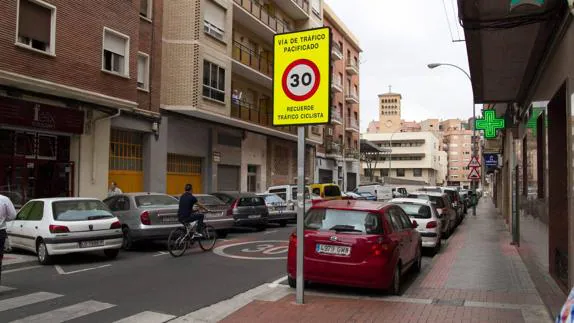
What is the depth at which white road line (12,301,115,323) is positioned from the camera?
6.65 metres

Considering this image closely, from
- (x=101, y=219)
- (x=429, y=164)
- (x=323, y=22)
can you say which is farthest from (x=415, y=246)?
(x=429, y=164)

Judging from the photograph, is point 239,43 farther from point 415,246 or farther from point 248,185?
point 415,246

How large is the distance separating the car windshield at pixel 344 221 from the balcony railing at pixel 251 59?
20757 millimetres

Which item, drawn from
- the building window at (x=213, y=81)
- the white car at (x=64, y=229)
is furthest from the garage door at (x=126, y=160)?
the white car at (x=64, y=229)

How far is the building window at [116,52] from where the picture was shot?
18.8 m

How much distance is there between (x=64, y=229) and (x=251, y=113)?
19.7m

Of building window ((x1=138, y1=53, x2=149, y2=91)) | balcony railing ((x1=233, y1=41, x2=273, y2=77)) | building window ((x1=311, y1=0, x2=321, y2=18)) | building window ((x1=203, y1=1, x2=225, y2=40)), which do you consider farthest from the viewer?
building window ((x1=311, y1=0, x2=321, y2=18))

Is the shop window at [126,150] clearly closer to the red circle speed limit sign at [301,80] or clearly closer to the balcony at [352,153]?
the red circle speed limit sign at [301,80]

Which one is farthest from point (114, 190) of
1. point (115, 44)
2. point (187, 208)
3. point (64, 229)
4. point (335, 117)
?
point (335, 117)

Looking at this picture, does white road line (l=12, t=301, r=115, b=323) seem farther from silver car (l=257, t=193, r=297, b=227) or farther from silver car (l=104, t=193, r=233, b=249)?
silver car (l=257, t=193, r=297, b=227)

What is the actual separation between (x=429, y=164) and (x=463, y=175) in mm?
38377

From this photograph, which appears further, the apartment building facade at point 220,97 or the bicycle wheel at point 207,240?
the apartment building facade at point 220,97

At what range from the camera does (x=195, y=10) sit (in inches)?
928

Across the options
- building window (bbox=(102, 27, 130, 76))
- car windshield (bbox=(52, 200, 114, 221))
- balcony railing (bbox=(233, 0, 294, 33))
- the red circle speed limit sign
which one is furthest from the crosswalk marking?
balcony railing (bbox=(233, 0, 294, 33))
